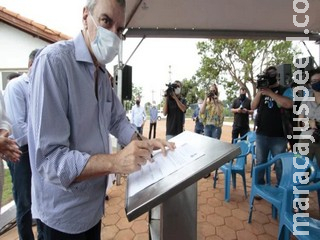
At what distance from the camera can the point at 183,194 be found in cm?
112

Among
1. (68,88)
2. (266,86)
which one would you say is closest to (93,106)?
(68,88)

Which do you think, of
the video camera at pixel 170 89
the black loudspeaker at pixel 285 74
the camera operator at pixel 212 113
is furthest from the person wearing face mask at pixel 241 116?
the video camera at pixel 170 89

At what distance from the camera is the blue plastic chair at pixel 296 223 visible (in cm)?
165

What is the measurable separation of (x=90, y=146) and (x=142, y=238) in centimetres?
204

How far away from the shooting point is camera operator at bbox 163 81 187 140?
14.5ft

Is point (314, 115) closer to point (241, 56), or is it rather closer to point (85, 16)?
point (85, 16)

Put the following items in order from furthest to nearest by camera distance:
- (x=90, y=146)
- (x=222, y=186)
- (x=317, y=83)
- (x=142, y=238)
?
1. (x=222, y=186)
2. (x=317, y=83)
3. (x=142, y=238)
4. (x=90, y=146)

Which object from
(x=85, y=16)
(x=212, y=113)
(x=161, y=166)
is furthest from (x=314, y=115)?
(x=85, y=16)

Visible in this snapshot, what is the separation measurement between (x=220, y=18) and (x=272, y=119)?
1.78 metres

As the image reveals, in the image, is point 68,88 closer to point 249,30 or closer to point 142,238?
point 142,238

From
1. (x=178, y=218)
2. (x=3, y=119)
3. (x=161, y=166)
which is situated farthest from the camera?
(x=3, y=119)

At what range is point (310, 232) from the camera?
5.39ft

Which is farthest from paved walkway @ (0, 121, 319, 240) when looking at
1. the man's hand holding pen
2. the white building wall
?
the white building wall

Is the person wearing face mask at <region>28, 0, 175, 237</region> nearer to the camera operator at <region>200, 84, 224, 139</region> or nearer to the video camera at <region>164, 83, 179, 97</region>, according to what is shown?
the video camera at <region>164, 83, 179, 97</region>
